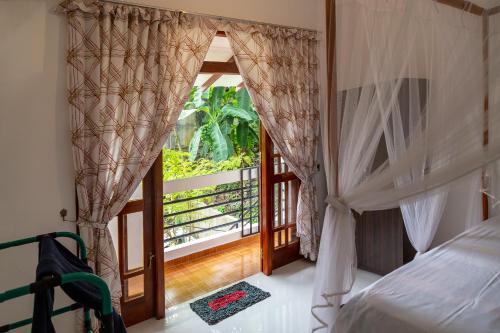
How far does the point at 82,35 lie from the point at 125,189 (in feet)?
3.19

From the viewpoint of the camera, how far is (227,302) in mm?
2867

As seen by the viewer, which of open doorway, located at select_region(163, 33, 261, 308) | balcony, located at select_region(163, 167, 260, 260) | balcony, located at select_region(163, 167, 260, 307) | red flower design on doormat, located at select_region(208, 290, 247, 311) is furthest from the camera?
balcony, located at select_region(163, 167, 260, 260)

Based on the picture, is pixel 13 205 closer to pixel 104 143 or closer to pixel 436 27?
pixel 104 143

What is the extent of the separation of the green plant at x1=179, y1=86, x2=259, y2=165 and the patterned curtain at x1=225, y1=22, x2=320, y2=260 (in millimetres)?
887

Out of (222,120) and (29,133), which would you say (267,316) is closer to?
(29,133)

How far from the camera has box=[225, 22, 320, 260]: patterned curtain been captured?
2908 millimetres

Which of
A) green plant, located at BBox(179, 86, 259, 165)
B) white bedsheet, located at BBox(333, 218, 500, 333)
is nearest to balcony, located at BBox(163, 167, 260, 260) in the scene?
green plant, located at BBox(179, 86, 259, 165)

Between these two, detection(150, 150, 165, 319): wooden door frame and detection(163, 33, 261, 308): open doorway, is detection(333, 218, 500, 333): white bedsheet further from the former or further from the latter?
detection(163, 33, 261, 308): open doorway

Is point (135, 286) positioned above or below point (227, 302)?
above

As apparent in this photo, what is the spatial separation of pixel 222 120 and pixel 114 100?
2.00m

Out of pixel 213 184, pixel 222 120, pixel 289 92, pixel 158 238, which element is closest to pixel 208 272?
pixel 213 184

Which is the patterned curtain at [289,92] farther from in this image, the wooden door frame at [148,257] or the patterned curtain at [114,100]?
the wooden door frame at [148,257]

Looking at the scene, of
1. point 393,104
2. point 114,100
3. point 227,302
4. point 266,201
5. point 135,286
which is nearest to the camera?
point 393,104

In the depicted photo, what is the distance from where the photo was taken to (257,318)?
2645mm
